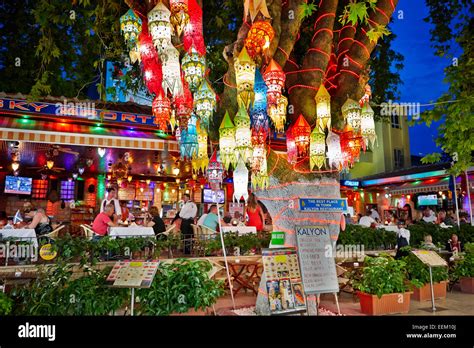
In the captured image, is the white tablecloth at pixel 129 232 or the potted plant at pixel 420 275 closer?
the potted plant at pixel 420 275

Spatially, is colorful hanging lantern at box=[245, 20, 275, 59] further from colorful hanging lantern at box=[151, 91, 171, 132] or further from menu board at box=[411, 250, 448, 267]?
menu board at box=[411, 250, 448, 267]

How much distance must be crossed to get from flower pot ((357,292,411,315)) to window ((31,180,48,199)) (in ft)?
48.4

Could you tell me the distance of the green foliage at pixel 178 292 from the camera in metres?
4.79

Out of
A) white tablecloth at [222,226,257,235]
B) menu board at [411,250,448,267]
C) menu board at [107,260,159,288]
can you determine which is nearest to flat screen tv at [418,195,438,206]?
white tablecloth at [222,226,257,235]

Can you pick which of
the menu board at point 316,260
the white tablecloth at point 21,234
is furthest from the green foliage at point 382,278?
the white tablecloth at point 21,234

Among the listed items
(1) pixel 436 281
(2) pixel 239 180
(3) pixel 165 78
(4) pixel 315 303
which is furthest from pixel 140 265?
(1) pixel 436 281

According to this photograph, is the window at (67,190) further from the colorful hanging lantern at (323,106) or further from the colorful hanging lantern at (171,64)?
the colorful hanging lantern at (323,106)

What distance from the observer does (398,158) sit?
29.6 metres

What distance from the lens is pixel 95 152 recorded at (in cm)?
1318

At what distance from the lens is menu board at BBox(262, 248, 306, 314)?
5020mm

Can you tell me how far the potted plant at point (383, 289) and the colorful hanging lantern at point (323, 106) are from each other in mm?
2938

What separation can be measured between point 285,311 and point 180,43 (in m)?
4.27

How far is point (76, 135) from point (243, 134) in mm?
5715
